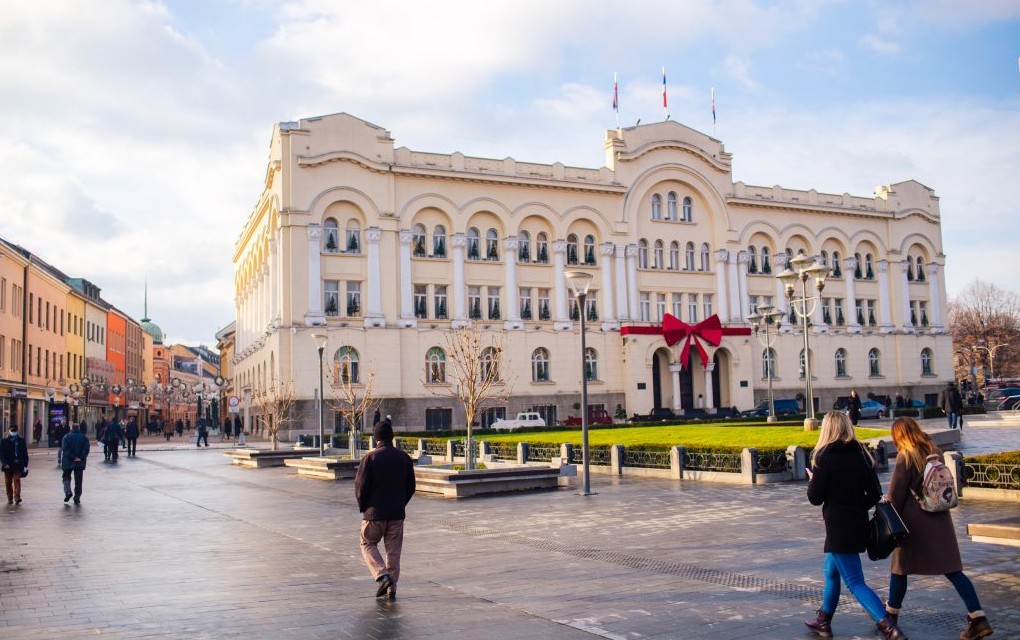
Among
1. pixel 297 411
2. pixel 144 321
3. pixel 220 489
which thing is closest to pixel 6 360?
pixel 297 411

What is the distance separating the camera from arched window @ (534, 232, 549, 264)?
55.3m

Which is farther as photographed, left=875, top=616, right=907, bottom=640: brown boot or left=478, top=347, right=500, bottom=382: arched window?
left=478, top=347, right=500, bottom=382: arched window

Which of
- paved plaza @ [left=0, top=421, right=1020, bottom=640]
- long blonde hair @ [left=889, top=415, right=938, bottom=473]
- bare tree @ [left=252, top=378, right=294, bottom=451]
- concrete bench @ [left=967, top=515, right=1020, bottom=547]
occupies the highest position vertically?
bare tree @ [left=252, top=378, right=294, bottom=451]

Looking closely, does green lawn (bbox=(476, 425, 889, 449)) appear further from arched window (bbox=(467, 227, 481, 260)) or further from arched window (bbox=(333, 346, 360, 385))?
arched window (bbox=(467, 227, 481, 260))

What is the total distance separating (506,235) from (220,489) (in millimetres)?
32457

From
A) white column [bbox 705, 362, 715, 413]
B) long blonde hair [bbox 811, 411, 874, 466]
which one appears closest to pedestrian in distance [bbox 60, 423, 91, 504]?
long blonde hair [bbox 811, 411, 874, 466]

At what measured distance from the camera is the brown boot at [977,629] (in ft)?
23.5

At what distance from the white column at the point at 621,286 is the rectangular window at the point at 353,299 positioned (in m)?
16.0

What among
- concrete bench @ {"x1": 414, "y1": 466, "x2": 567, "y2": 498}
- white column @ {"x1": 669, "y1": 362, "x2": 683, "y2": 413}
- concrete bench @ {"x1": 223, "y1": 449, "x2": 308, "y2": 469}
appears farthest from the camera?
white column @ {"x1": 669, "y1": 362, "x2": 683, "y2": 413}

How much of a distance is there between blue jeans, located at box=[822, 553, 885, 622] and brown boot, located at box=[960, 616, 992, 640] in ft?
2.12

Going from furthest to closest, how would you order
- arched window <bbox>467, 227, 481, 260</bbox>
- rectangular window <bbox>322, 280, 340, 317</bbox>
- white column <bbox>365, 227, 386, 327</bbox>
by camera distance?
arched window <bbox>467, 227, 481, 260</bbox>, white column <bbox>365, 227, 386, 327</bbox>, rectangular window <bbox>322, 280, 340, 317</bbox>

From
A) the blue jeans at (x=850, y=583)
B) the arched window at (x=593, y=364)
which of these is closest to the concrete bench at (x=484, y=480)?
the blue jeans at (x=850, y=583)

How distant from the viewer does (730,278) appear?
60125 mm

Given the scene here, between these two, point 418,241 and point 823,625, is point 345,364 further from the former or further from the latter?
point 823,625
